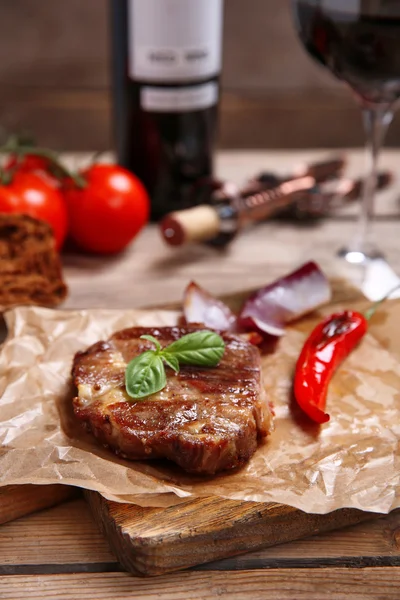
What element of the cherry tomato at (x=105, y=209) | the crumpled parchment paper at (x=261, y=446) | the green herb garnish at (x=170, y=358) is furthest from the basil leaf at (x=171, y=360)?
the cherry tomato at (x=105, y=209)

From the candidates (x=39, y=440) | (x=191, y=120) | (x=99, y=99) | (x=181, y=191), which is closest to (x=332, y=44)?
(x=191, y=120)

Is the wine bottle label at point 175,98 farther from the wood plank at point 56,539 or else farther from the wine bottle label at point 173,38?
the wood plank at point 56,539

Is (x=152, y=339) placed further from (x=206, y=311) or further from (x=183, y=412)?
(x=206, y=311)

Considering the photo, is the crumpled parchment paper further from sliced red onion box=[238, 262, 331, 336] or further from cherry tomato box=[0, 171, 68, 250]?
cherry tomato box=[0, 171, 68, 250]

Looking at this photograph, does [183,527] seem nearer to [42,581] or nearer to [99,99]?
[42,581]

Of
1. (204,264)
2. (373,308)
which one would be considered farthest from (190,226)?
(373,308)

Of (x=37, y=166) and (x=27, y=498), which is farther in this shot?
(x=37, y=166)

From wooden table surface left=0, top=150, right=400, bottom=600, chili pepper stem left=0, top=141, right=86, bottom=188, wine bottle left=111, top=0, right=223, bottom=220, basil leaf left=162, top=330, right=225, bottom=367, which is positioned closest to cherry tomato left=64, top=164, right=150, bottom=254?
chili pepper stem left=0, top=141, right=86, bottom=188

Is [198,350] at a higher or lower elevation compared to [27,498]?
higher
